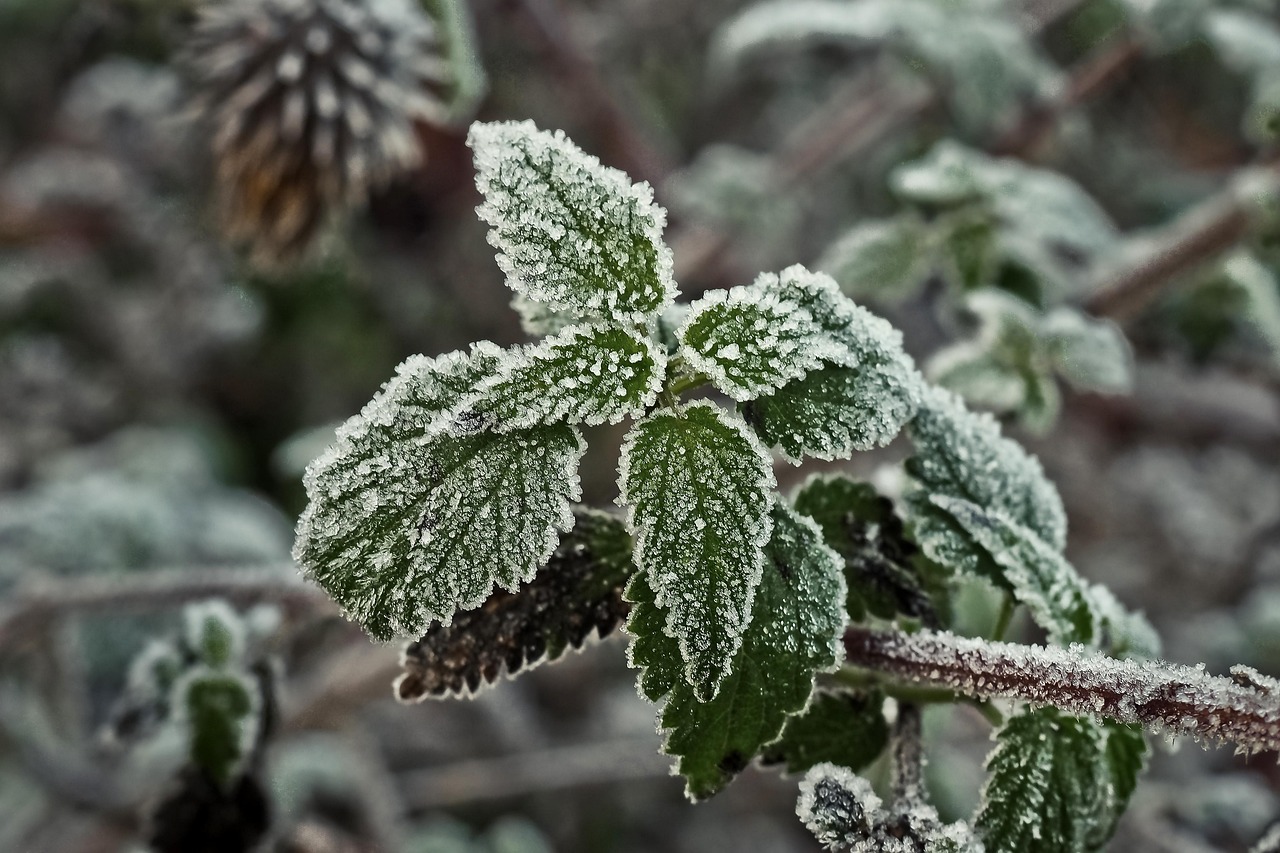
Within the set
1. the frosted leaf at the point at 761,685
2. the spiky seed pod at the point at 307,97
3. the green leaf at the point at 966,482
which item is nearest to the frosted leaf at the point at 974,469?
the green leaf at the point at 966,482

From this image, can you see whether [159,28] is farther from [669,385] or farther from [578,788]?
Answer: [578,788]

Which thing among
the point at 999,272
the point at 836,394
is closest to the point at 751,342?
the point at 836,394

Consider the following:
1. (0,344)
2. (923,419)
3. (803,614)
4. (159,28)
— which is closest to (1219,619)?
(923,419)

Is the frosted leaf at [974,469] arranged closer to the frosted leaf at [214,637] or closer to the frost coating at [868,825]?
the frost coating at [868,825]

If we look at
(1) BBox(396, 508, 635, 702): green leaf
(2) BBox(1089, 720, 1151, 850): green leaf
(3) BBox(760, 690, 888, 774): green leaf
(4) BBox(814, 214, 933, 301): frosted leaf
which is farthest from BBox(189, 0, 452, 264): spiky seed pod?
(2) BBox(1089, 720, 1151, 850): green leaf

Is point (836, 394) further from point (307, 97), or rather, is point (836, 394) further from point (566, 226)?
point (307, 97)
